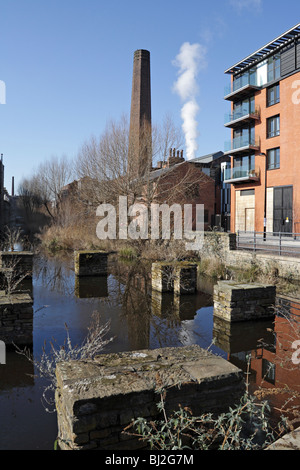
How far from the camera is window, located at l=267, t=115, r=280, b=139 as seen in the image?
22594mm

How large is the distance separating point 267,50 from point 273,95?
3.14 m

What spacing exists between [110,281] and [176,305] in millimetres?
3733

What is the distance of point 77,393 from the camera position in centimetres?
260

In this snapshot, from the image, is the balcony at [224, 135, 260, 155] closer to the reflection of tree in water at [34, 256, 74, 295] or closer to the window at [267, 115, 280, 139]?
the window at [267, 115, 280, 139]

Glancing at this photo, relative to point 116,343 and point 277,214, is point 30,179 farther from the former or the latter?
point 116,343

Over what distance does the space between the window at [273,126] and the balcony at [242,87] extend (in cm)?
274

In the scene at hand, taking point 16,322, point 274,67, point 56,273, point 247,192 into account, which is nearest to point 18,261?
point 56,273

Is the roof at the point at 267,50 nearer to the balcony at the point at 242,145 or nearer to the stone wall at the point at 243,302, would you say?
the balcony at the point at 242,145

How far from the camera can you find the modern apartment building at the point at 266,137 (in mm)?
20922

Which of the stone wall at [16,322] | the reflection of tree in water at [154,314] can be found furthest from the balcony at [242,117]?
the stone wall at [16,322]

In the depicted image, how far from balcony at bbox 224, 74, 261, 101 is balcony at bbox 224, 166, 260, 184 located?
18.3 feet
